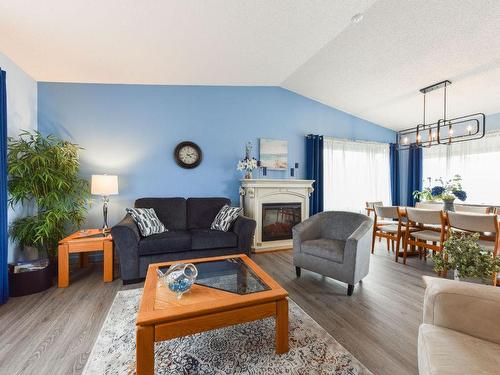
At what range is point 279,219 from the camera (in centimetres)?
403

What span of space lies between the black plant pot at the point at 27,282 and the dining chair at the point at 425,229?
4.34 metres

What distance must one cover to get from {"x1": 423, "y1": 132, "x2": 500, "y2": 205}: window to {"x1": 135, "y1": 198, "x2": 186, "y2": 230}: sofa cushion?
17.4 feet

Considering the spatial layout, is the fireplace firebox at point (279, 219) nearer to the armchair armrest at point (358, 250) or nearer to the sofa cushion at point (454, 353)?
the armchair armrest at point (358, 250)

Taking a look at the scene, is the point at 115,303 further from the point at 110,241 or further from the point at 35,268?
the point at 35,268

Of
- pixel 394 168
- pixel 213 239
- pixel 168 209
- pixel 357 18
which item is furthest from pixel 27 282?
pixel 394 168

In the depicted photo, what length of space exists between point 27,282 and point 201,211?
200 cm

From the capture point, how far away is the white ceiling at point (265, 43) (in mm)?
2166

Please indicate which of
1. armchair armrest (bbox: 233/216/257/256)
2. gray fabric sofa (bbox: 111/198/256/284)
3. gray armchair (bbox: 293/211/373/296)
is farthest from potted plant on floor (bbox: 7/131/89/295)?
gray armchair (bbox: 293/211/373/296)

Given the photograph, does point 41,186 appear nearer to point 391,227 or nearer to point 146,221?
point 146,221

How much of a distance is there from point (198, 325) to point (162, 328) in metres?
0.19

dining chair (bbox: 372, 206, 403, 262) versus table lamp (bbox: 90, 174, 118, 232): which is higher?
table lamp (bbox: 90, 174, 118, 232)

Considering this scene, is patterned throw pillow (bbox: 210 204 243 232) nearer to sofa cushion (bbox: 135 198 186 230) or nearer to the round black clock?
sofa cushion (bbox: 135 198 186 230)

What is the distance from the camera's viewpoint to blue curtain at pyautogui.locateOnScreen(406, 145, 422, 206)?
17.1 feet

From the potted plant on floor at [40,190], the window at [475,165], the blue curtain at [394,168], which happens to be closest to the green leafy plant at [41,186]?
the potted plant on floor at [40,190]
